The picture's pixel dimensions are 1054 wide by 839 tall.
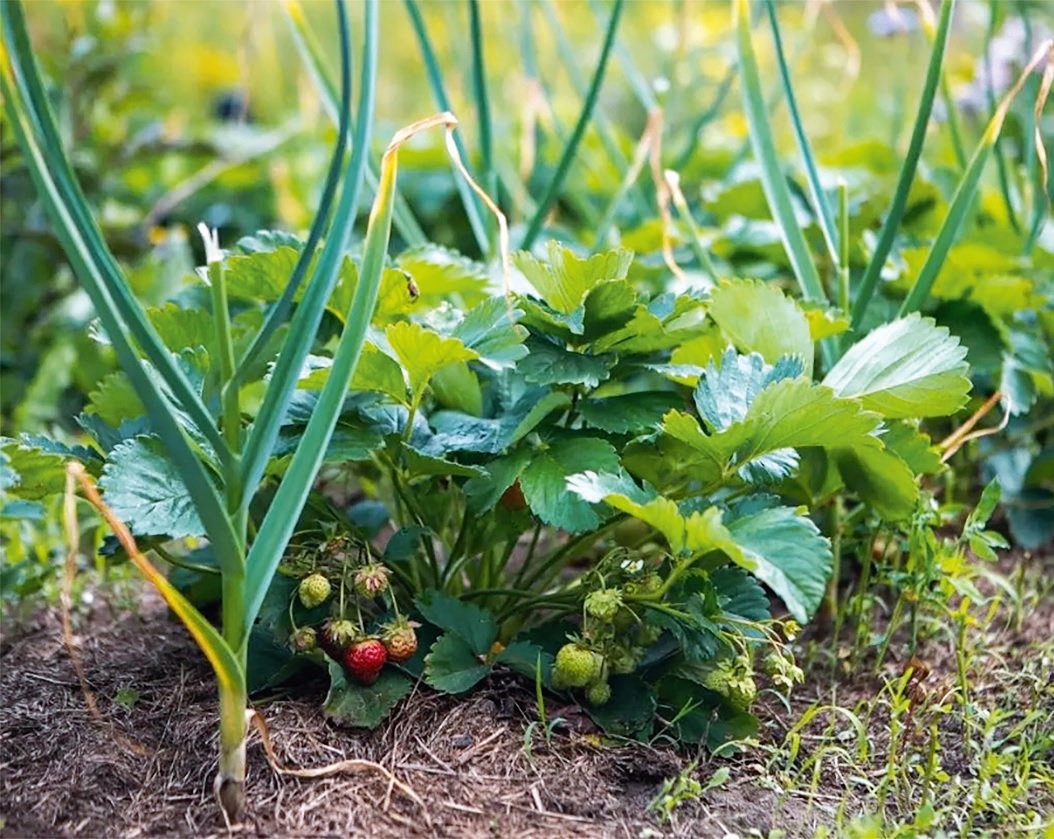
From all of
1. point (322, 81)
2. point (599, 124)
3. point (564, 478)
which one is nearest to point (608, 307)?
point (564, 478)

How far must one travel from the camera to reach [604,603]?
1.12 meters

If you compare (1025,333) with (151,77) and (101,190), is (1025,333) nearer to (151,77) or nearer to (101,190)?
(101,190)

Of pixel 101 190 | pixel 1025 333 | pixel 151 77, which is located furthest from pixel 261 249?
pixel 151 77

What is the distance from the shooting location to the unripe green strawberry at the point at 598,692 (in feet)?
3.87

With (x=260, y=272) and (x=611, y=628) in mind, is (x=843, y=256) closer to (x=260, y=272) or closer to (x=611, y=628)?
(x=611, y=628)

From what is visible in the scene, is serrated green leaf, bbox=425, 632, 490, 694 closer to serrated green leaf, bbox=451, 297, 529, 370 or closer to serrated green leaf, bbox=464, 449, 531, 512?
serrated green leaf, bbox=464, 449, 531, 512

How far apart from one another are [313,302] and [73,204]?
0.21 meters

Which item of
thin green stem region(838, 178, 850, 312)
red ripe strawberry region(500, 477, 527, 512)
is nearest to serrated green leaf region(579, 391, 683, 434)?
red ripe strawberry region(500, 477, 527, 512)

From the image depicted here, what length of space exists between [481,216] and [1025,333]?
2.74 ft

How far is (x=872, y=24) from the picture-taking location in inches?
115

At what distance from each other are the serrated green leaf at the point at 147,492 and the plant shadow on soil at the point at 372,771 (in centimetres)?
20

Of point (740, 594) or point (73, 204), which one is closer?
point (73, 204)

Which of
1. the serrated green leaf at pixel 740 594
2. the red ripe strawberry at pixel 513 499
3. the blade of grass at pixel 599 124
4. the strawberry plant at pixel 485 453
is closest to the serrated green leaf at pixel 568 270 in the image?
the strawberry plant at pixel 485 453

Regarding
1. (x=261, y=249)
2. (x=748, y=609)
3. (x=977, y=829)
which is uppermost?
(x=261, y=249)
